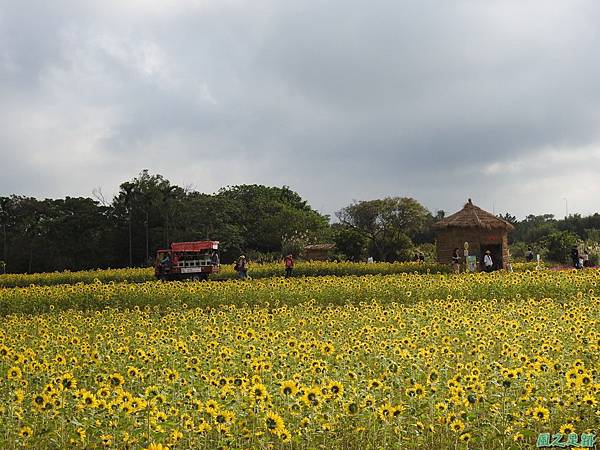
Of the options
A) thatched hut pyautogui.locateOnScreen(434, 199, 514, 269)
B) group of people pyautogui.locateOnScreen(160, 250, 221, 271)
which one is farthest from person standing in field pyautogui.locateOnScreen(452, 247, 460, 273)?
group of people pyautogui.locateOnScreen(160, 250, 221, 271)

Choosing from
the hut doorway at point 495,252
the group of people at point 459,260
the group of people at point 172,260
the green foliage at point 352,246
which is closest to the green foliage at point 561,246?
the hut doorway at point 495,252

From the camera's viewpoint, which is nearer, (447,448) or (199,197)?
(447,448)

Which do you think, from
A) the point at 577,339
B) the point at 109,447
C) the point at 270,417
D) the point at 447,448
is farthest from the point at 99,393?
the point at 577,339

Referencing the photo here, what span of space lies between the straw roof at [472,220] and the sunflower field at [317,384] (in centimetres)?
Answer: 1478

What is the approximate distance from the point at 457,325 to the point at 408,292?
5.82 meters

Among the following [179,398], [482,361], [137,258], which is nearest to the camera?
[179,398]

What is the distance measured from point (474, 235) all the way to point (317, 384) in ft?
66.9

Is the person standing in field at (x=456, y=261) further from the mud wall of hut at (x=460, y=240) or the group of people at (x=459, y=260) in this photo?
the mud wall of hut at (x=460, y=240)

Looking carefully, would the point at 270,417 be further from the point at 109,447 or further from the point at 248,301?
the point at 248,301

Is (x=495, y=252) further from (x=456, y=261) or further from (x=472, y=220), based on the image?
(x=456, y=261)

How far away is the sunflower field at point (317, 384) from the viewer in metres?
4.45

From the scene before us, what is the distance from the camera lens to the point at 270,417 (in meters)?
3.96

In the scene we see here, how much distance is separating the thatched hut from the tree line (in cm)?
1685

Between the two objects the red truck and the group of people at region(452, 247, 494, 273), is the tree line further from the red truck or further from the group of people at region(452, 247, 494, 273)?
the group of people at region(452, 247, 494, 273)
